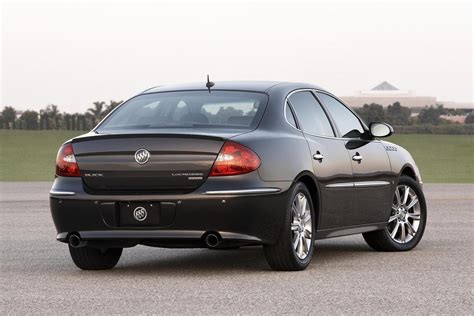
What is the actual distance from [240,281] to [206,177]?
2.77 ft

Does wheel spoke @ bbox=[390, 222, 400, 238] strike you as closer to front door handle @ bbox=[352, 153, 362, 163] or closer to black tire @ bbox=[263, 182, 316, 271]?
front door handle @ bbox=[352, 153, 362, 163]

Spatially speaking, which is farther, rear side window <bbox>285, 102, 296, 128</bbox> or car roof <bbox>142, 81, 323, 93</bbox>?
car roof <bbox>142, 81, 323, 93</bbox>

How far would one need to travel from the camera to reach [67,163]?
10.2m

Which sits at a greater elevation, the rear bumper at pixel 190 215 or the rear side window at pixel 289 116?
the rear side window at pixel 289 116

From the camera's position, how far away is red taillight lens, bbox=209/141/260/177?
968cm

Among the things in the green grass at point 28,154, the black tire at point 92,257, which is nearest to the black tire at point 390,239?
the black tire at point 92,257

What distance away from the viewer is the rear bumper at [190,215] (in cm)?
963

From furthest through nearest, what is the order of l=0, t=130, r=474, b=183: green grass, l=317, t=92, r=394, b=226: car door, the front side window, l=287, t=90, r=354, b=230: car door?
l=0, t=130, r=474, b=183: green grass
the front side window
l=317, t=92, r=394, b=226: car door
l=287, t=90, r=354, b=230: car door

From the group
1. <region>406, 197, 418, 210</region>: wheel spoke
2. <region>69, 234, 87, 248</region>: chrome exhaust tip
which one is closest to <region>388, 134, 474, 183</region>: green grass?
<region>406, 197, 418, 210</region>: wheel spoke

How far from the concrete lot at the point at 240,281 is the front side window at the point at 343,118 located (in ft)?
3.84

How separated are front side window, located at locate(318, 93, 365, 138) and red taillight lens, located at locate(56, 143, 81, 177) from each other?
8.75 feet

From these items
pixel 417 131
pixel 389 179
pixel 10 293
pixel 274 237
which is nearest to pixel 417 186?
pixel 389 179

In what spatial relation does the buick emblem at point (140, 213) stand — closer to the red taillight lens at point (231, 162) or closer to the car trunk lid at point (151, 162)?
the car trunk lid at point (151, 162)

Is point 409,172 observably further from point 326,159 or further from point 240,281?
point 240,281
